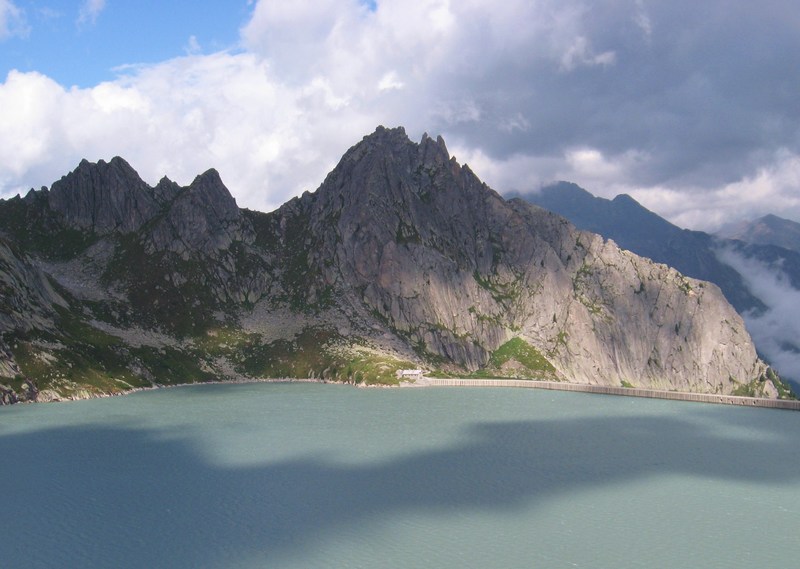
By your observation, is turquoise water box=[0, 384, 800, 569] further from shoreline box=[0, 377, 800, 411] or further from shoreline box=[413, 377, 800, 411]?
shoreline box=[413, 377, 800, 411]

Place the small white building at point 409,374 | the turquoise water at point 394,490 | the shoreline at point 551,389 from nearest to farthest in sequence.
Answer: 1. the turquoise water at point 394,490
2. the shoreline at point 551,389
3. the small white building at point 409,374

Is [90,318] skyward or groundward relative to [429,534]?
skyward

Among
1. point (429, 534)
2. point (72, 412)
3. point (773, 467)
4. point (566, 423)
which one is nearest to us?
point (429, 534)

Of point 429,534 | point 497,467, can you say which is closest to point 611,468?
point 497,467

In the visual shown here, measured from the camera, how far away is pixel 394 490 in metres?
67.0

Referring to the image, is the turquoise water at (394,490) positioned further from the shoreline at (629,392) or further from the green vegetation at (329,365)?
the green vegetation at (329,365)

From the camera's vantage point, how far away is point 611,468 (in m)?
78.0

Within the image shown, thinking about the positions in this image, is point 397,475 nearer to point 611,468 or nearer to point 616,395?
point 611,468

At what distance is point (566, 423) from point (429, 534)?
65.3m

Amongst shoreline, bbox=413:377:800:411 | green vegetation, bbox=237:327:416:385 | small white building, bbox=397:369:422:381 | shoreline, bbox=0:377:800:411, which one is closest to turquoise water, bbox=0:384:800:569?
shoreline, bbox=0:377:800:411

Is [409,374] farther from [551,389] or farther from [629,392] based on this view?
[629,392]

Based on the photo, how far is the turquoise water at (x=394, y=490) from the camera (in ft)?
165

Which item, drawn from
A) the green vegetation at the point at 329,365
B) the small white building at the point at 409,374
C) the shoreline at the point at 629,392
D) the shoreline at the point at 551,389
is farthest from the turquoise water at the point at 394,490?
the green vegetation at the point at 329,365

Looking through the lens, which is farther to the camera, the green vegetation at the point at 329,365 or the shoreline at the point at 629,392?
the green vegetation at the point at 329,365
